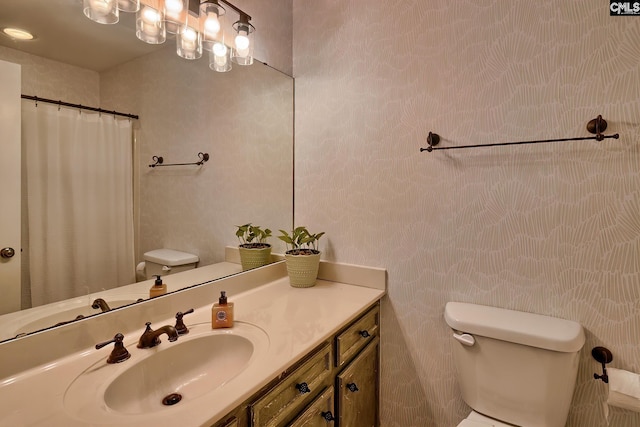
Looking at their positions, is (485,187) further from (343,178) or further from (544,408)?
(544,408)

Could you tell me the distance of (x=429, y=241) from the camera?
1.43 m

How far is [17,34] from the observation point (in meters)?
Result: 0.88

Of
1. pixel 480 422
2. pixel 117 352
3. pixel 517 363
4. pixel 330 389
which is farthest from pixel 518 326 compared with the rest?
pixel 117 352

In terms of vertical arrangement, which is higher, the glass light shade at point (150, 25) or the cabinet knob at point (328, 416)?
the glass light shade at point (150, 25)

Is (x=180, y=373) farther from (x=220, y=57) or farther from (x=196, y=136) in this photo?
(x=220, y=57)

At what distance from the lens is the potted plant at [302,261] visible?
157 centimetres

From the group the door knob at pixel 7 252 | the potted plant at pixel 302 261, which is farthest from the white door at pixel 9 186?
the potted plant at pixel 302 261

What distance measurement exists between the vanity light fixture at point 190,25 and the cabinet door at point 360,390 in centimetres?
143

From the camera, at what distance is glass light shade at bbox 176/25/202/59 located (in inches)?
50.1

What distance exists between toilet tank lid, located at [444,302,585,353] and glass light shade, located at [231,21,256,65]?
144cm

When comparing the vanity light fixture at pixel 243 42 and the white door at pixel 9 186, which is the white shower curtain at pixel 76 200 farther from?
the vanity light fixture at pixel 243 42

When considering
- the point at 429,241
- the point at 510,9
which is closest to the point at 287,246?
the point at 429,241

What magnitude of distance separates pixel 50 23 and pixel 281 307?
120 centimetres

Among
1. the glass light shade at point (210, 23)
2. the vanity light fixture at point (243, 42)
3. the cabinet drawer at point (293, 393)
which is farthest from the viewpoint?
the vanity light fixture at point (243, 42)
